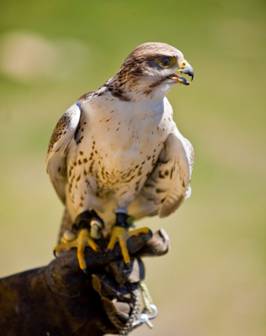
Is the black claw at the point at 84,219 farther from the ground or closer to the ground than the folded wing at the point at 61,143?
closer to the ground

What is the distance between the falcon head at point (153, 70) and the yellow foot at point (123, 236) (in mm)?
Result: 480

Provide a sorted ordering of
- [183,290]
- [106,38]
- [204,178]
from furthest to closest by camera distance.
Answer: [106,38] < [204,178] < [183,290]

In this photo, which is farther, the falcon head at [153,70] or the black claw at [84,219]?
the black claw at [84,219]

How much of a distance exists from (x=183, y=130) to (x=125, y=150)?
122 inches

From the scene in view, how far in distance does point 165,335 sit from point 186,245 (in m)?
0.96

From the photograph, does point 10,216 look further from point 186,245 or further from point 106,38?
point 106,38

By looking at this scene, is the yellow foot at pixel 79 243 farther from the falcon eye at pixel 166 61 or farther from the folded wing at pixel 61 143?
the falcon eye at pixel 166 61

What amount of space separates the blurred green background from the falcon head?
1.73 metres

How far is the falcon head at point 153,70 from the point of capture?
9.19ft

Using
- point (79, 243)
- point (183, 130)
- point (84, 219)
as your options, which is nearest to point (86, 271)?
point (79, 243)

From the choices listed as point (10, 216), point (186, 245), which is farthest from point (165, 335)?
point (10, 216)

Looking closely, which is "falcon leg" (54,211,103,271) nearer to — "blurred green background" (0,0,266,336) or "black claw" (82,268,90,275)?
"black claw" (82,268,90,275)

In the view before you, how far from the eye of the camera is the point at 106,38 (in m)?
7.12

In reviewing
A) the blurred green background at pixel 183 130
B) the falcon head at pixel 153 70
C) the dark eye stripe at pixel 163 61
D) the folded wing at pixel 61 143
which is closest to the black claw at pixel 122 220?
the folded wing at pixel 61 143
